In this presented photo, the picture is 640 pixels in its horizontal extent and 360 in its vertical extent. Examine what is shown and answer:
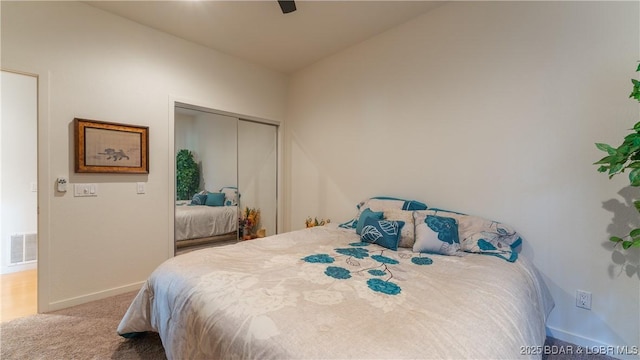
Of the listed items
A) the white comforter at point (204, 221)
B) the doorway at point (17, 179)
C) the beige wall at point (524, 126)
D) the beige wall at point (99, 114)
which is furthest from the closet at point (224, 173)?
the doorway at point (17, 179)

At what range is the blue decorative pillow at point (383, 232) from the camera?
210 centimetres

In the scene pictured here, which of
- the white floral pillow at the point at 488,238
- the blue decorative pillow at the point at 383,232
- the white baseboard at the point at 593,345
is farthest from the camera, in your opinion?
the blue decorative pillow at the point at 383,232

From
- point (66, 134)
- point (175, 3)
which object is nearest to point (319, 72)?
point (175, 3)

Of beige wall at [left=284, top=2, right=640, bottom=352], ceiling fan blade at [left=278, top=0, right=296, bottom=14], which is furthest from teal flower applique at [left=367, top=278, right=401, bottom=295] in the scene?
ceiling fan blade at [left=278, top=0, right=296, bottom=14]

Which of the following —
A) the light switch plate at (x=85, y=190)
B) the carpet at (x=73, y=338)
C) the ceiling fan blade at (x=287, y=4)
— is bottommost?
the carpet at (x=73, y=338)

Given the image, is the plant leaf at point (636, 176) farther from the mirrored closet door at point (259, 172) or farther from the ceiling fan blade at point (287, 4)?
the mirrored closet door at point (259, 172)

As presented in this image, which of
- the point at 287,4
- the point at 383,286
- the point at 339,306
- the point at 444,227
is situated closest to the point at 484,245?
the point at 444,227

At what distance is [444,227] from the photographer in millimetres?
2020

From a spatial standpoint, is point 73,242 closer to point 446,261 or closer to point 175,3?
point 175,3

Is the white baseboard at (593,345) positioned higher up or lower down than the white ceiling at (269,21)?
lower down

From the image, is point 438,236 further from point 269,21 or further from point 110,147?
point 110,147

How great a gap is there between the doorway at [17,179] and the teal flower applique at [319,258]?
3572mm

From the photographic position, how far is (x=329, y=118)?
139 inches

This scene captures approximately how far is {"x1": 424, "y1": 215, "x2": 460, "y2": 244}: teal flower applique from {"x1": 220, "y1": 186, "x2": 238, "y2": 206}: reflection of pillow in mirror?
251 cm
